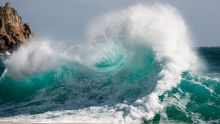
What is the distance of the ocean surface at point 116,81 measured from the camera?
13.3 meters

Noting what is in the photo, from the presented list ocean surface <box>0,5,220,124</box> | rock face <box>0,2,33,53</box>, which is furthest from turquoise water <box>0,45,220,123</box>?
rock face <box>0,2,33,53</box>

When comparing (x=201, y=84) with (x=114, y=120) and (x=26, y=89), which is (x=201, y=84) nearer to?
(x=114, y=120)

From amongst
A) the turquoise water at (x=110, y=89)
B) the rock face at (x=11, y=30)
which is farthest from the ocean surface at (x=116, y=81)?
the rock face at (x=11, y=30)

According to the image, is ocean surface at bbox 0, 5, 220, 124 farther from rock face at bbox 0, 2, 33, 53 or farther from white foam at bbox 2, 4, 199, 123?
rock face at bbox 0, 2, 33, 53

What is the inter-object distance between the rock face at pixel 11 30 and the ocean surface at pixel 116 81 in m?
80.5

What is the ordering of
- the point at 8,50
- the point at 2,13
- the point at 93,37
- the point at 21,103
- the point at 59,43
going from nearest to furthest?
the point at 21,103
the point at 93,37
the point at 59,43
the point at 8,50
the point at 2,13

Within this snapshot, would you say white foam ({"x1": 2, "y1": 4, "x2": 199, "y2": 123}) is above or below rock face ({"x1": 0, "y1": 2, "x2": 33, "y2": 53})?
below

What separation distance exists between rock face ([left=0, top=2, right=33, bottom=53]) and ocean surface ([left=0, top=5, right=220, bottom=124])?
80480mm

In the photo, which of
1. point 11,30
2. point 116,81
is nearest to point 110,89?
point 116,81

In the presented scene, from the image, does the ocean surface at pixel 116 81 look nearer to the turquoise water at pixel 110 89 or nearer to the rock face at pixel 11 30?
the turquoise water at pixel 110 89

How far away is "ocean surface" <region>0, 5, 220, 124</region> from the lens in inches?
524

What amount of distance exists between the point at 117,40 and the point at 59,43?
3.84 metres

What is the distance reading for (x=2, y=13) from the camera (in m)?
Answer: 111

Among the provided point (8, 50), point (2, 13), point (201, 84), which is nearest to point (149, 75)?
point (201, 84)
